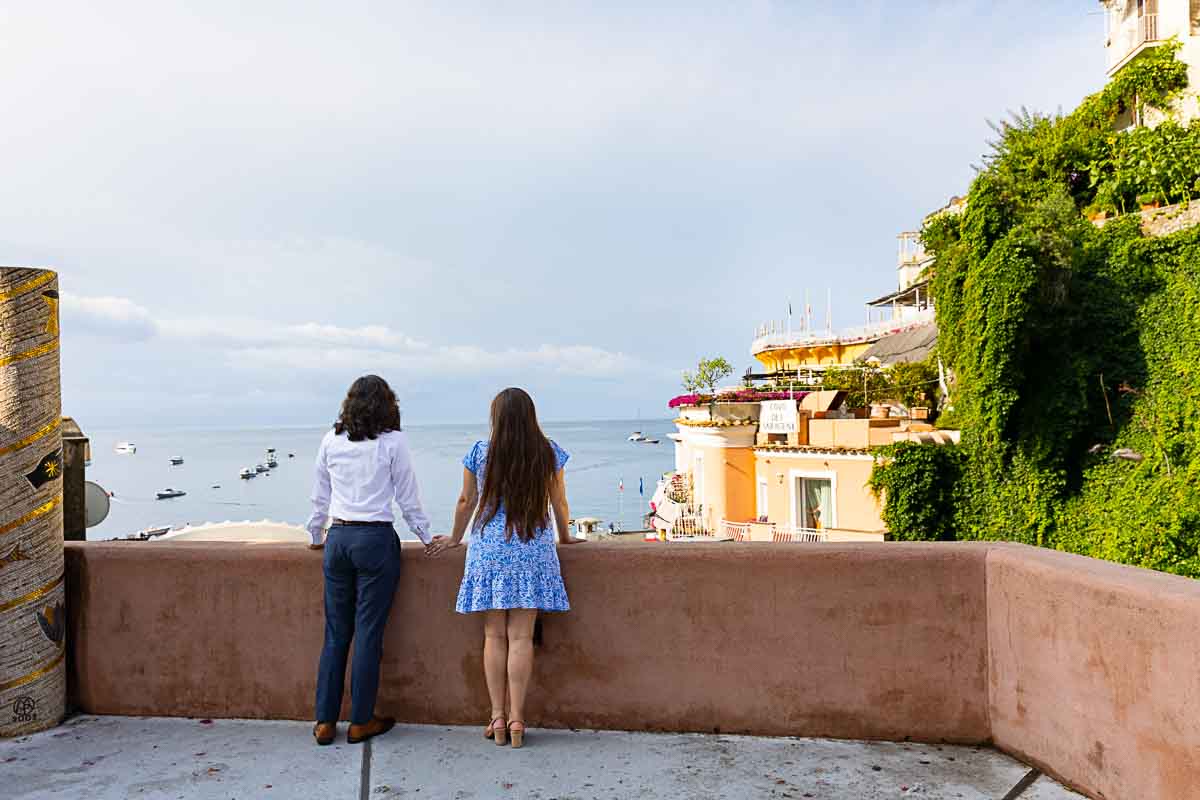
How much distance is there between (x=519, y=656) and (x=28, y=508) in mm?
2540

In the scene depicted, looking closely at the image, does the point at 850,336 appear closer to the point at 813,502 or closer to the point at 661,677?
the point at 813,502

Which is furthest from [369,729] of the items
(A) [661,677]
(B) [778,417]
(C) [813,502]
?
(B) [778,417]

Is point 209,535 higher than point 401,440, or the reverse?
point 401,440

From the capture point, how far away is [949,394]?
24.0 m

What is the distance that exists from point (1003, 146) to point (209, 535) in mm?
29053

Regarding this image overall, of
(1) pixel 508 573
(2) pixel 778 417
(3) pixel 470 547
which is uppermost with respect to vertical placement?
(2) pixel 778 417

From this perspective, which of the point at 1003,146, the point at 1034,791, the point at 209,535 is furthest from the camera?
the point at 1003,146

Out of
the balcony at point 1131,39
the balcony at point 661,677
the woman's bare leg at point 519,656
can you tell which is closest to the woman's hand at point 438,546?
the balcony at point 661,677

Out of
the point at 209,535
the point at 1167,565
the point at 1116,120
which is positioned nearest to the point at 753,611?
the point at 209,535

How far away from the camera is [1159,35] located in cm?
2923

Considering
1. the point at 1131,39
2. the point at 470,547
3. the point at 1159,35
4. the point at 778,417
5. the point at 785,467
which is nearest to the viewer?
the point at 470,547

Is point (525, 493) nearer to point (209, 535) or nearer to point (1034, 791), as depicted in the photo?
point (1034, 791)

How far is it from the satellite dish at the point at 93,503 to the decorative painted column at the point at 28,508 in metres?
0.79

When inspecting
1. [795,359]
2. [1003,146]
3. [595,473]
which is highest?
[1003,146]
